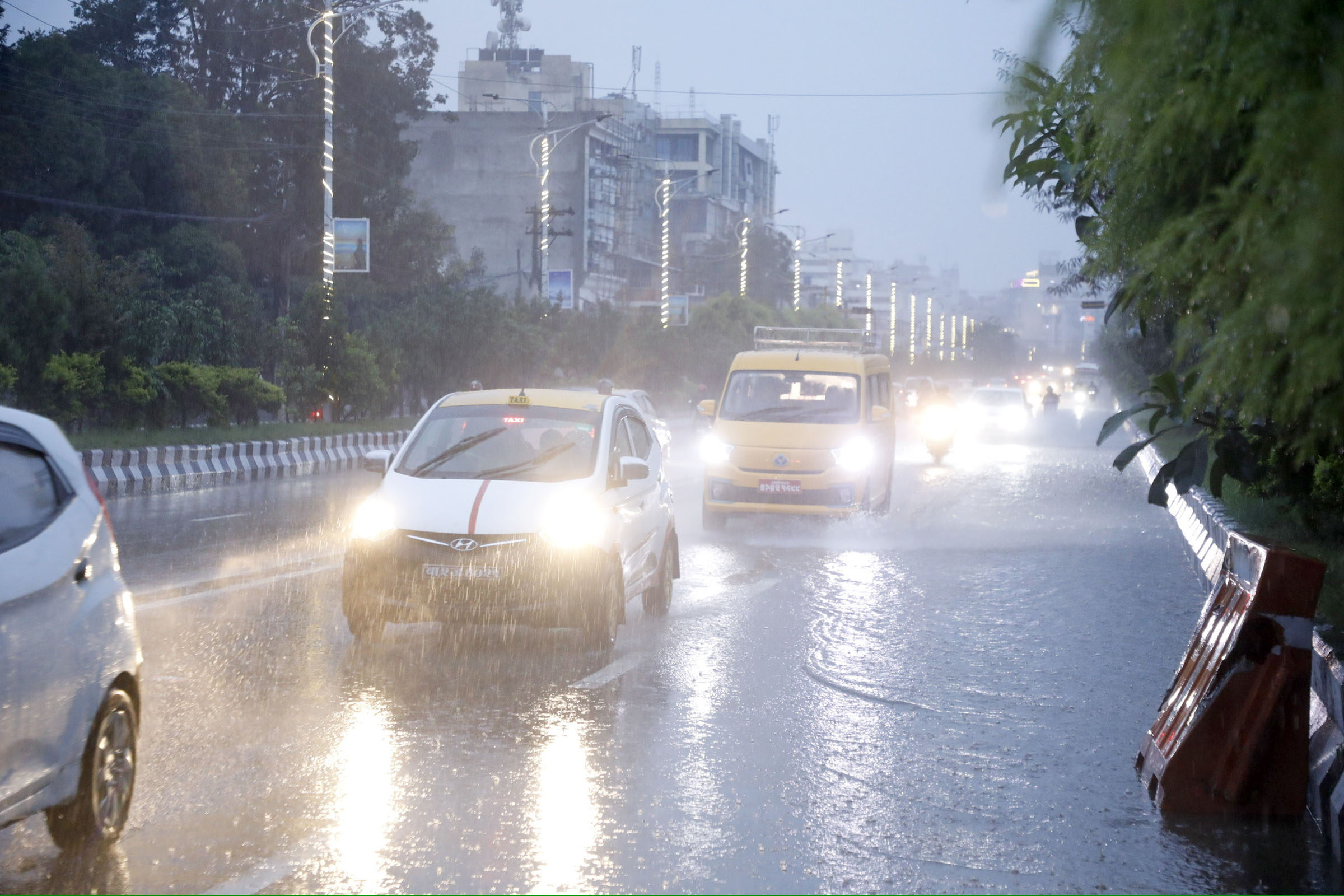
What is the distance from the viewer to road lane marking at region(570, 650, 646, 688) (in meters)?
8.44

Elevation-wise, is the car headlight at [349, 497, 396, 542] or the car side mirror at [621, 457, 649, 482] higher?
the car side mirror at [621, 457, 649, 482]

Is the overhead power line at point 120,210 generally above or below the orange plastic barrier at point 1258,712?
above

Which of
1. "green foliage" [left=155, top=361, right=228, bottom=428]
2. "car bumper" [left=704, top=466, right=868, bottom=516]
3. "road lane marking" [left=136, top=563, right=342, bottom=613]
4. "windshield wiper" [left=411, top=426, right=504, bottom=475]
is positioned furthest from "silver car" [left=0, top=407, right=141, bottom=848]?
"green foliage" [left=155, top=361, right=228, bottom=428]

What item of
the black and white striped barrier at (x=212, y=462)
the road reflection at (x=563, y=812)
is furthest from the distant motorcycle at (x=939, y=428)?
the road reflection at (x=563, y=812)

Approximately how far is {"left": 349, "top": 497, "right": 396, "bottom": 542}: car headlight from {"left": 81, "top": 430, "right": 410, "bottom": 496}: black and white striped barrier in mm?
14629

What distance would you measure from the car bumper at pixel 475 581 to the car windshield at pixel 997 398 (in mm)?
41777

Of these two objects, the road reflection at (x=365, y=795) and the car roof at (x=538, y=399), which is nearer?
the road reflection at (x=365, y=795)

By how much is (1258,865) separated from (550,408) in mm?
6043

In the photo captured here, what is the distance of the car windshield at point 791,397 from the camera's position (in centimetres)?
1845

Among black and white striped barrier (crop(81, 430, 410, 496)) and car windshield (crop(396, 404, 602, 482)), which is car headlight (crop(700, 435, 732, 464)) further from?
black and white striped barrier (crop(81, 430, 410, 496))

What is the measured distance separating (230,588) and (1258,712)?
8.28 meters

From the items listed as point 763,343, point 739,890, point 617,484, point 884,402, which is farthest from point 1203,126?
point 763,343

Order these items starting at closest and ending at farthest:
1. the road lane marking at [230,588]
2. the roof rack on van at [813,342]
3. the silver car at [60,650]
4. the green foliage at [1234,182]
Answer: the green foliage at [1234,182]
the silver car at [60,650]
the road lane marking at [230,588]
the roof rack on van at [813,342]

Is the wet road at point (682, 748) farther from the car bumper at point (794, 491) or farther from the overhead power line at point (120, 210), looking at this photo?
the overhead power line at point (120, 210)
